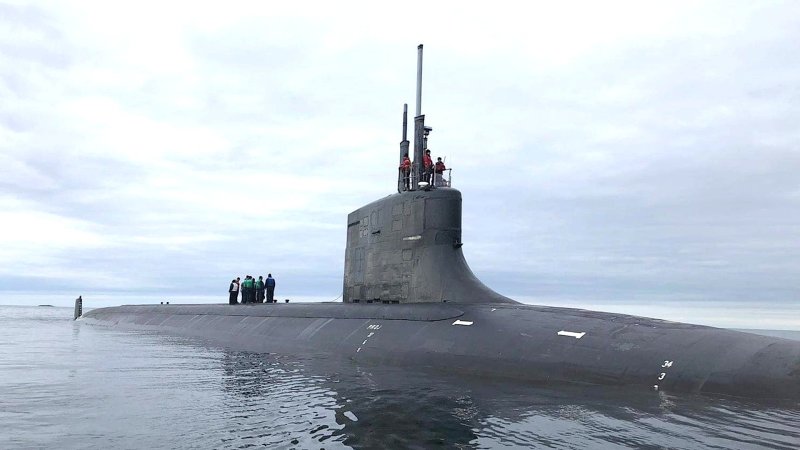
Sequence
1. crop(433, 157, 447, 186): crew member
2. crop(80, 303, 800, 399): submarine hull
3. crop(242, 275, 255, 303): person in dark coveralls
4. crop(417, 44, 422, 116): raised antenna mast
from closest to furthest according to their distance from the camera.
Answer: crop(80, 303, 800, 399): submarine hull → crop(433, 157, 447, 186): crew member → crop(417, 44, 422, 116): raised antenna mast → crop(242, 275, 255, 303): person in dark coveralls

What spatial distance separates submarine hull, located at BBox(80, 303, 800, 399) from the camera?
11203mm

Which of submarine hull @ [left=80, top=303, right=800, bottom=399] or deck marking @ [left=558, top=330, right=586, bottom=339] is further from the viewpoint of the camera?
deck marking @ [left=558, top=330, right=586, bottom=339]

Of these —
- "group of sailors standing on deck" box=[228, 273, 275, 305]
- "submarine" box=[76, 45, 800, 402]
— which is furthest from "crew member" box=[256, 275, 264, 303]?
"submarine" box=[76, 45, 800, 402]

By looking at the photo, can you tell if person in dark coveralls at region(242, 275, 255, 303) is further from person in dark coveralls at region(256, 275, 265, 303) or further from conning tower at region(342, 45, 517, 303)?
conning tower at region(342, 45, 517, 303)

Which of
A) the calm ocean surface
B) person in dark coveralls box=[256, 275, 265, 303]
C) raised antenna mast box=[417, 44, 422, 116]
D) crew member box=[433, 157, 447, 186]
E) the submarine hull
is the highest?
raised antenna mast box=[417, 44, 422, 116]

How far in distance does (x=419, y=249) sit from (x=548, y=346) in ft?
19.0

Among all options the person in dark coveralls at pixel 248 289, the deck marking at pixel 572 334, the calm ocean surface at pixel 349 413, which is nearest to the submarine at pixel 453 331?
the deck marking at pixel 572 334

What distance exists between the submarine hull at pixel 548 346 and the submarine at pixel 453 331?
0.08 feet

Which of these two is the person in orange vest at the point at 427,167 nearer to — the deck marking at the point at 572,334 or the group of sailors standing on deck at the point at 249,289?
the deck marking at the point at 572,334

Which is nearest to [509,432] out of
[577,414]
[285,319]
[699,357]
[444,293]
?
[577,414]

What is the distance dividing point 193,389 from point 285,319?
36.4 feet

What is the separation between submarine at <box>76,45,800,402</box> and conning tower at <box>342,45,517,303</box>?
3 cm

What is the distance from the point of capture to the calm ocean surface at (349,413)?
785cm

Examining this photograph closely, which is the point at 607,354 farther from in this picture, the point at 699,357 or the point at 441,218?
the point at 441,218
